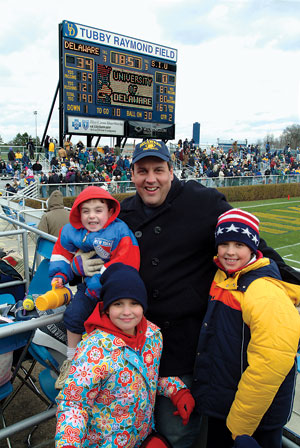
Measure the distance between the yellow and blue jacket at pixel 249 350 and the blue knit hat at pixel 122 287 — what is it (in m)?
0.39

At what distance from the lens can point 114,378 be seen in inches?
60.6

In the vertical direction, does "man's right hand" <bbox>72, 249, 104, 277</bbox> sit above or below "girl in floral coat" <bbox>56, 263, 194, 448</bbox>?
above

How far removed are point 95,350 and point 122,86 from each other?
67.5 ft

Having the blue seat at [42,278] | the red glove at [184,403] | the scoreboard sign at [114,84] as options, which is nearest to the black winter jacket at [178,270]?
the red glove at [184,403]

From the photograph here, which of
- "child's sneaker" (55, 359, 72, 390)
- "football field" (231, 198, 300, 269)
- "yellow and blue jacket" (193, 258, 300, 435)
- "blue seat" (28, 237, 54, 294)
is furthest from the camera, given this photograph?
"football field" (231, 198, 300, 269)

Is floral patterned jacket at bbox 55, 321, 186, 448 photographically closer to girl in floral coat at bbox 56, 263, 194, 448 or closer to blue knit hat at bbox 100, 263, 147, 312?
girl in floral coat at bbox 56, 263, 194, 448

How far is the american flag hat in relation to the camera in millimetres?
1691

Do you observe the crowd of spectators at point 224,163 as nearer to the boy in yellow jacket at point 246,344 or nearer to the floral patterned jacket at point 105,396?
the boy in yellow jacket at point 246,344

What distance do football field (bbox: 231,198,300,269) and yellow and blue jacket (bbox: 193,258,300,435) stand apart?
832 cm

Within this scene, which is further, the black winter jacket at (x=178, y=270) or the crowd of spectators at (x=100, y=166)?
the crowd of spectators at (x=100, y=166)

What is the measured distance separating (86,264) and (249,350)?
97 cm

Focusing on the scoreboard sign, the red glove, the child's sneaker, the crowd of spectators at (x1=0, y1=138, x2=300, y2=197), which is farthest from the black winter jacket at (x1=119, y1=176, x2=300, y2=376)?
the scoreboard sign

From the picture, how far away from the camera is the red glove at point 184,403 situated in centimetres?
171

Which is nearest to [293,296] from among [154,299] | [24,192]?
[154,299]
